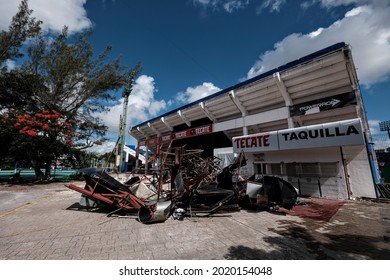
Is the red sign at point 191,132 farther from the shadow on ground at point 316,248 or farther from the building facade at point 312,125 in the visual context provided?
the shadow on ground at point 316,248

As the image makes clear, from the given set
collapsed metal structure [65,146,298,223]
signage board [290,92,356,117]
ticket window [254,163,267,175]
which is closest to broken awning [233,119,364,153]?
ticket window [254,163,267,175]

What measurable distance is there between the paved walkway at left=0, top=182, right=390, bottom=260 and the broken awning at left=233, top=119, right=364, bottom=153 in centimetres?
335

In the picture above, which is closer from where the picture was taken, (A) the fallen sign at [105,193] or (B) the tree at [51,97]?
(A) the fallen sign at [105,193]

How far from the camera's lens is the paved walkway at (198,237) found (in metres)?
3.55

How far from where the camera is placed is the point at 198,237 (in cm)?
443

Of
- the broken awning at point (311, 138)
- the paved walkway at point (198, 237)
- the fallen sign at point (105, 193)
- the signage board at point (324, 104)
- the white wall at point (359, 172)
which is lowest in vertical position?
the paved walkway at point (198, 237)

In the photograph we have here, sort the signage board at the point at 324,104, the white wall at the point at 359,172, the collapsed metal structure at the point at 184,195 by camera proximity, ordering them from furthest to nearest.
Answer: the signage board at the point at 324,104
the white wall at the point at 359,172
the collapsed metal structure at the point at 184,195

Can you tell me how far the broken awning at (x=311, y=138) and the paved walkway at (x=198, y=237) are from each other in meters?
3.35

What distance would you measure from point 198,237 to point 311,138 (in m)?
8.28

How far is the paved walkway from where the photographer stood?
355 cm

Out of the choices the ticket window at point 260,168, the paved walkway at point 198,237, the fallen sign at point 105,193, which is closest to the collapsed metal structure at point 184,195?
the fallen sign at point 105,193

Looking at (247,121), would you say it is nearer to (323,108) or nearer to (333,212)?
(323,108)

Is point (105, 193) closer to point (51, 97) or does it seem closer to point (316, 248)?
point (316, 248)

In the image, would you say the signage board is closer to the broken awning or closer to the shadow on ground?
the broken awning
